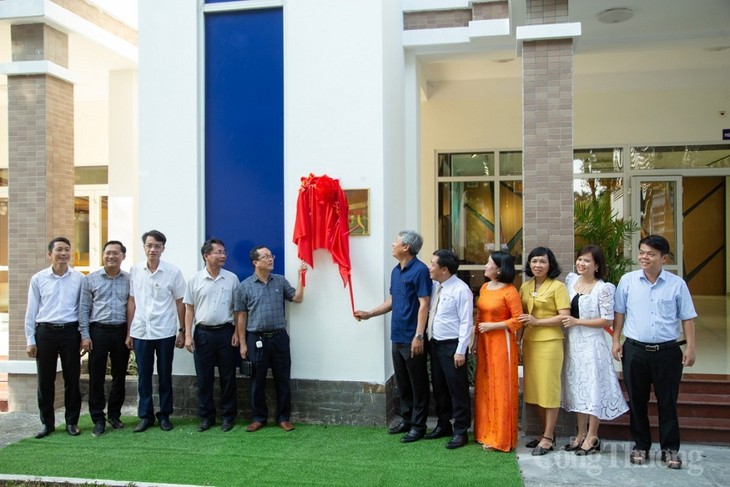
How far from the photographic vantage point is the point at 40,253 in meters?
6.41

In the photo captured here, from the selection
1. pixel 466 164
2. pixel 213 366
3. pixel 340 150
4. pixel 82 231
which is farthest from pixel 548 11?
pixel 82 231

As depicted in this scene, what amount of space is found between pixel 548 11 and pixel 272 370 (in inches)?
155

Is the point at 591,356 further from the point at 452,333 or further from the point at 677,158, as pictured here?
the point at 677,158

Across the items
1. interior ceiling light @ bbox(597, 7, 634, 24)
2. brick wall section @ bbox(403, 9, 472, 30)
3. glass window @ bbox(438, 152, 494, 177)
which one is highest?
brick wall section @ bbox(403, 9, 472, 30)

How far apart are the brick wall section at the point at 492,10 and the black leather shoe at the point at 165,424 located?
5.07m

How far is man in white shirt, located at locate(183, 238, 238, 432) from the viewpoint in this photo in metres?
5.60

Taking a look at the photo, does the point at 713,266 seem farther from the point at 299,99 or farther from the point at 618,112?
the point at 299,99

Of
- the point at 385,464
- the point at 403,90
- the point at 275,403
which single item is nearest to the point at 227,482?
the point at 385,464

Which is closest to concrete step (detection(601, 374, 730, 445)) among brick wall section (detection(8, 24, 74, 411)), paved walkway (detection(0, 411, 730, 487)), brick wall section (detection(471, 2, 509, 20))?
paved walkway (detection(0, 411, 730, 487))

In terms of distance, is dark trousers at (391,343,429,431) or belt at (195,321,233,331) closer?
dark trousers at (391,343,429,431)

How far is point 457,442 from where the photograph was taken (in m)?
5.01

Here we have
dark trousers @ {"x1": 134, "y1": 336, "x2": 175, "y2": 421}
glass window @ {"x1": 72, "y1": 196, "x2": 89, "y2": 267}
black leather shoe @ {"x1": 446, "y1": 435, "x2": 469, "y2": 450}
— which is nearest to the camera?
black leather shoe @ {"x1": 446, "y1": 435, "x2": 469, "y2": 450}

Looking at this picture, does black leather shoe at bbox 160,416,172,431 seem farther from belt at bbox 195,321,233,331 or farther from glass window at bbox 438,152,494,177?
glass window at bbox 438,152,494,177

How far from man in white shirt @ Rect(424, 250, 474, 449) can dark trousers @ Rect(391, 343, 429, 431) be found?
5.8 inches
